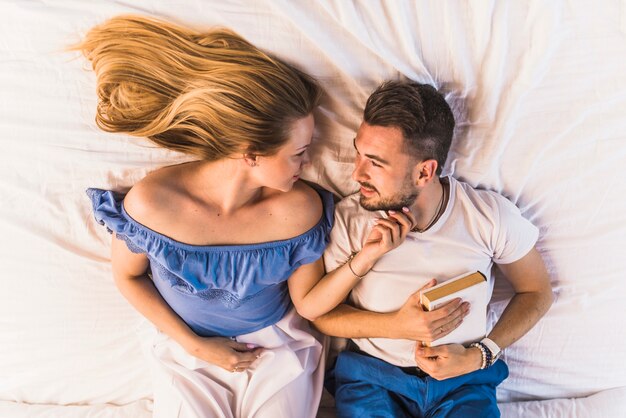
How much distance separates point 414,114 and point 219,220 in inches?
18.6

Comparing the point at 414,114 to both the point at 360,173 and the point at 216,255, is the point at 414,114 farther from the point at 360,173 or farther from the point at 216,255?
the point at 216,255

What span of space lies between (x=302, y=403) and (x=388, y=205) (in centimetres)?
54

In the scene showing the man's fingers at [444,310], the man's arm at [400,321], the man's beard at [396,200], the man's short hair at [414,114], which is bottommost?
the man's arm at [400,321]

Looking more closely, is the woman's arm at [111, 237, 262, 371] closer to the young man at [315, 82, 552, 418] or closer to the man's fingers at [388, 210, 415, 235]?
the young man at [315, 82, 552, 418]

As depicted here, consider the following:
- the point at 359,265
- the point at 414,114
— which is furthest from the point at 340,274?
the point at 414,114

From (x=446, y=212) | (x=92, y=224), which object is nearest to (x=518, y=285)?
(x=446, y=212)

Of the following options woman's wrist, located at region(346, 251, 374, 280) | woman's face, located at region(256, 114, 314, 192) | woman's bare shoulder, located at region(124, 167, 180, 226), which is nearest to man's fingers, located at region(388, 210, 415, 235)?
woman's wrist, located at region(346, 251, 374, 280)

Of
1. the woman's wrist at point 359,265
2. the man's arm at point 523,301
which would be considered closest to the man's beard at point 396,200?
the woman's wrist at point 359,265

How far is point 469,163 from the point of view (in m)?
1.23

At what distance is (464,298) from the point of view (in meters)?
1.12

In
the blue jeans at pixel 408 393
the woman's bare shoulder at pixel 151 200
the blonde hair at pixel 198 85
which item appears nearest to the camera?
the blonde hair at pixel 198 85

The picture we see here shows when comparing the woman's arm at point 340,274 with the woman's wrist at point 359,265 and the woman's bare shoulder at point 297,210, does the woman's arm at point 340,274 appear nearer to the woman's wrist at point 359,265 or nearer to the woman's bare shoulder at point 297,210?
the woman's wrist at point 359,265

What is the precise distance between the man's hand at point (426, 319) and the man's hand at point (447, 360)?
37 millimetres

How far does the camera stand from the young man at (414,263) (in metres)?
1.08
